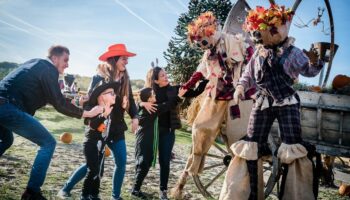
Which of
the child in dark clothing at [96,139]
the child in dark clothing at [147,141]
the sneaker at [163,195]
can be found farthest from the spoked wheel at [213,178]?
the child in dark clothing at [96,139]

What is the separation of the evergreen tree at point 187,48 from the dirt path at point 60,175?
988 centimetres

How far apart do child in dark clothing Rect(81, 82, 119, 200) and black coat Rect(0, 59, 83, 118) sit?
1.10 feet

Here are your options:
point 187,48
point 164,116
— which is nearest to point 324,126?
point 164,116

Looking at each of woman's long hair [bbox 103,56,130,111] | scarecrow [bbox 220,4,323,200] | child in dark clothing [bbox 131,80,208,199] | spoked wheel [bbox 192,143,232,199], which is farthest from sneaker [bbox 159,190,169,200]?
scarecrow [bbox 220,4,323,200]

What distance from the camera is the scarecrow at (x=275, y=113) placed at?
2.97 m

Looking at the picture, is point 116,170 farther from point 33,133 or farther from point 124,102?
point 33,133

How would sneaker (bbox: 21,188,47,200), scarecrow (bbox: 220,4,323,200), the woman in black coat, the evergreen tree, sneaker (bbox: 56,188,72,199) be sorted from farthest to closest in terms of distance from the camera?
1. the evergreen tree
2. the woman in black coat
3. sneaker (bbox: 56,188,72,199)
4. sneaker (bbox: 21,188,47,200)
5. scarecrow (bbox: 220,4,323,200)

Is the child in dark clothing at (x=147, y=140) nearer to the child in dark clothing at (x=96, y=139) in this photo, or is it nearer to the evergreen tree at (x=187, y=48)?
the child in dark clothing at (x=96, y=139)

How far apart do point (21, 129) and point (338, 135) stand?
4227 millimetres

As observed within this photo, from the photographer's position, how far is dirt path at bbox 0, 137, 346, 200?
164 inches

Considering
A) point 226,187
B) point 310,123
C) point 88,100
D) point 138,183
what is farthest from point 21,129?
point 310,123

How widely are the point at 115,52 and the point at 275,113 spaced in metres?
2.16

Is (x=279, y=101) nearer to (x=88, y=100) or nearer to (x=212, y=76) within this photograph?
(x=212, y=76)

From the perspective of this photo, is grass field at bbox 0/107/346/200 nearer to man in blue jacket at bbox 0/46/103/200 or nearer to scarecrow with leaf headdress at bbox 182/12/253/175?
man in blue jacket at bbox 0/46/103/200
